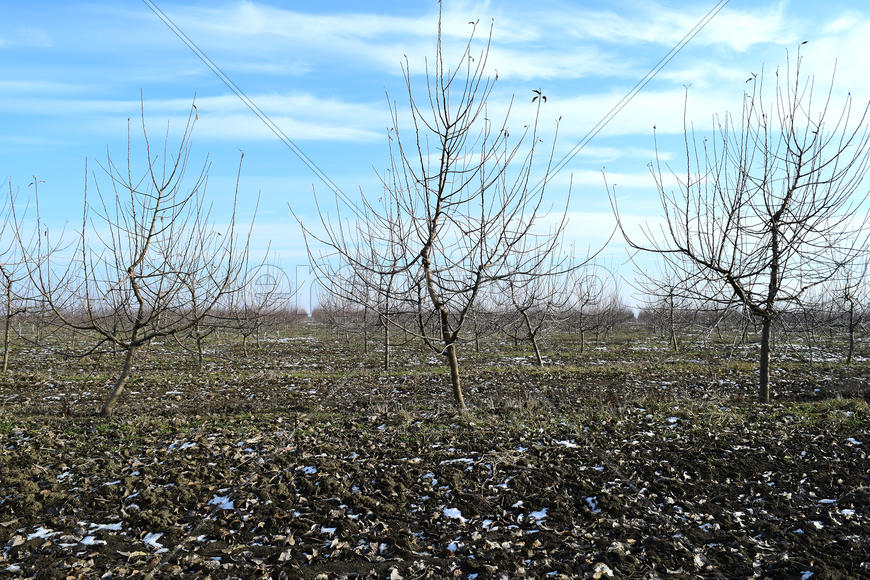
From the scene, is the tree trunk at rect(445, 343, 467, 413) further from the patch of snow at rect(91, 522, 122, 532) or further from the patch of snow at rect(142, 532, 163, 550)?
the patch of snow at rect(91, 522, 122, 532)

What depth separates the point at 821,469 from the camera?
5750 mm

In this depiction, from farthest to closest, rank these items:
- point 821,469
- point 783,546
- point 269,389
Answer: point 269,389, point 821,469, point 783,546

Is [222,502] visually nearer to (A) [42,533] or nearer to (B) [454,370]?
(A) [42,533]

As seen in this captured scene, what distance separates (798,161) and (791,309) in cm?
243

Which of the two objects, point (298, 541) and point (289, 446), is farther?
point (289, 446)

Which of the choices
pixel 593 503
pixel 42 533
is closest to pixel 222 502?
pixel 42 533

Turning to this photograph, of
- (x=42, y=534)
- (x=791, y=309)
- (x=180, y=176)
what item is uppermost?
(x=180, y=176)

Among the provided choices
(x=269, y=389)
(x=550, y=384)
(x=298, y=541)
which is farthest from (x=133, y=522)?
(x=550, y=384)

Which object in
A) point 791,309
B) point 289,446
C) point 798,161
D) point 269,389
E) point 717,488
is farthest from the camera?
point 269,389

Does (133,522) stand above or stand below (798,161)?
below

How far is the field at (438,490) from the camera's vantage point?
13.2ft

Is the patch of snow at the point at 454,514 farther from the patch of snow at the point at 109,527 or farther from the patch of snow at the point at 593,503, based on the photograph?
the patch of snow at the point at 109,527

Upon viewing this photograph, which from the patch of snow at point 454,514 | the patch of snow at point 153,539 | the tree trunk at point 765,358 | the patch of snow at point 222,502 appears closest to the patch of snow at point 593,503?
the patch of snow at point 454,514

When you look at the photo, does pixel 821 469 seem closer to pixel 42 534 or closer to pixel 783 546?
pixel 783 546
